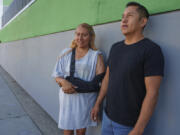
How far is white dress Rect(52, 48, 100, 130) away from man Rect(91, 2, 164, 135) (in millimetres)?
509

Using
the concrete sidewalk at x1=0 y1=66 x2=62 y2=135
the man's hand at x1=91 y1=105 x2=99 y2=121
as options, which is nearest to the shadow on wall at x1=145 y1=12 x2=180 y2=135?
the man's hand at x1=91 y1=105 x2=99 y2=121

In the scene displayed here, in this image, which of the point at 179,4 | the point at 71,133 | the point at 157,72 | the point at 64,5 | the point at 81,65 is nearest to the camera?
the point at 157,72

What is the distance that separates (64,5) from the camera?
12.7 feet

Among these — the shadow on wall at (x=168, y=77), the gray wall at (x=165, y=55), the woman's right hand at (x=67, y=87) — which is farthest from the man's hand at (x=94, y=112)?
the shadow on wall at (x=168, y=77)

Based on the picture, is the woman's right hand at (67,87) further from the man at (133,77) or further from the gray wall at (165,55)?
the gray wall at (165,55)

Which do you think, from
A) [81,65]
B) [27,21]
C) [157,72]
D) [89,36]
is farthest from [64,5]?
[27,21]

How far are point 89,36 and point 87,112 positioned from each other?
101 cm

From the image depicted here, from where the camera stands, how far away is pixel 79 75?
2.33 m

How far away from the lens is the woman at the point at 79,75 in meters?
2.30

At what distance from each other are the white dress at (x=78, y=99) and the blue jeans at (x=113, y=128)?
0.48 meters

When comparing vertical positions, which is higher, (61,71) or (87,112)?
(61,71)

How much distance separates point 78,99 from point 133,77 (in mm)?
987

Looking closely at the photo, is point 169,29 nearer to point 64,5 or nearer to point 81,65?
point 81,65

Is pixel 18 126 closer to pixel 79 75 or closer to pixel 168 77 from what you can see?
pixel 79 75
